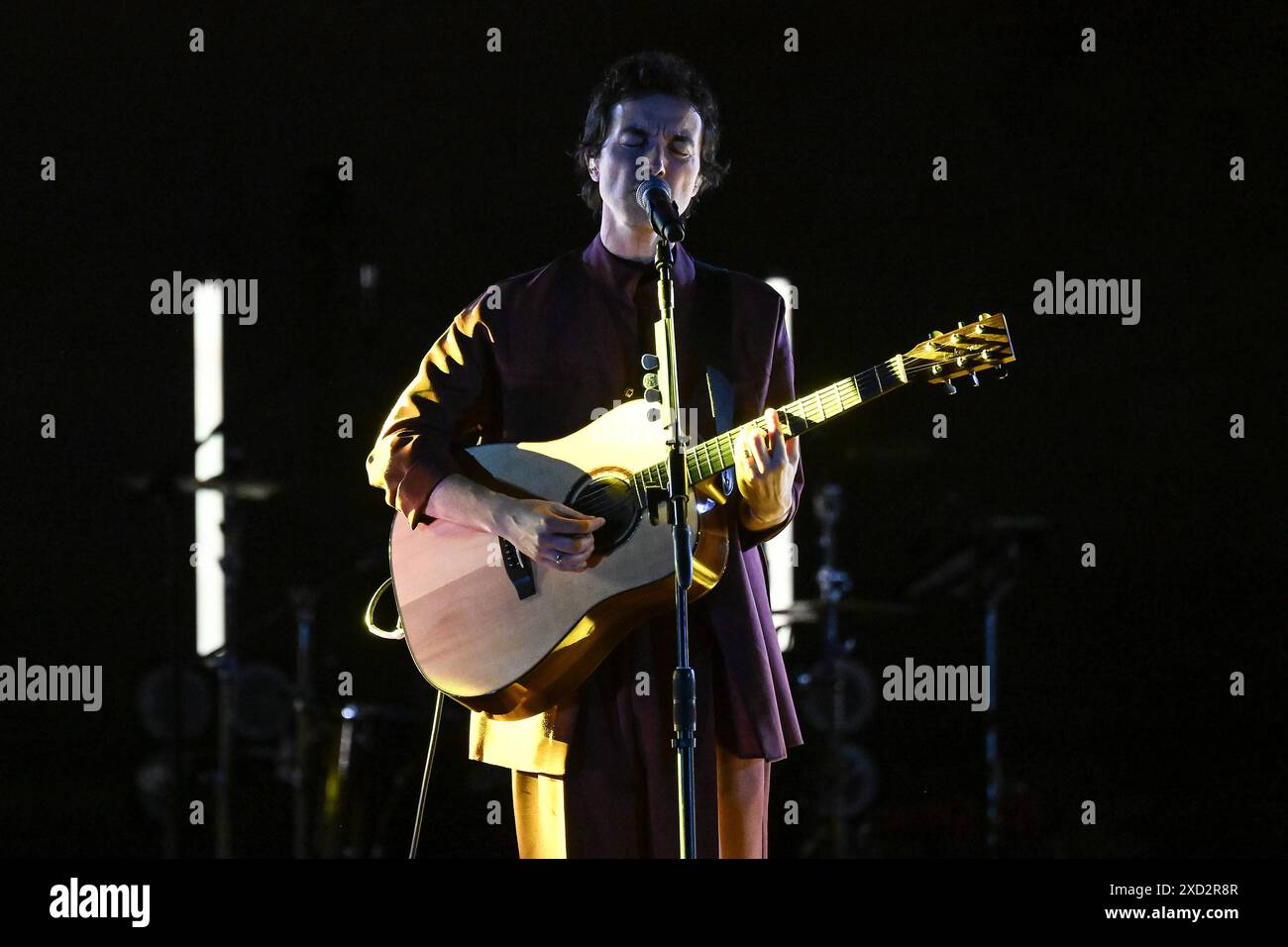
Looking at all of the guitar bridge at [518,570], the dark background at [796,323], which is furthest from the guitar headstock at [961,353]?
the dark background at [796,323]

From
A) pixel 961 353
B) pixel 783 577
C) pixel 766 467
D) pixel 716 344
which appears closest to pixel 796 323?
pixel 783 577

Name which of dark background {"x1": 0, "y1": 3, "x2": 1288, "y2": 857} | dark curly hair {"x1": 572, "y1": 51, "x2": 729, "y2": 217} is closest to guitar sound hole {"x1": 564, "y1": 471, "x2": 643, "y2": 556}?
dark curly hair {"x1": 572, "y1": 51, "x2": 729, "y2": 217}

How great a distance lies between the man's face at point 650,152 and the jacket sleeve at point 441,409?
358mm

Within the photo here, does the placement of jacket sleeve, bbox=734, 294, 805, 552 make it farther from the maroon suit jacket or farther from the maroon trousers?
the maroon trousers

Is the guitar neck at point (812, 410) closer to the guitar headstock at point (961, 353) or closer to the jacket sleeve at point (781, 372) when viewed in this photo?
the guitar headstock at point (961, 353)

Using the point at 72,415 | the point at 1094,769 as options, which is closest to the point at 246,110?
the point at 72,415

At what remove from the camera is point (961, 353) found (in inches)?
97.0

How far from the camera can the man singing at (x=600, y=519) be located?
2445mm

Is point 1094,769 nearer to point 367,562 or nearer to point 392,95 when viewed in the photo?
point 367,562

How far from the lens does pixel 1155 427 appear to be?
3.81 meters
